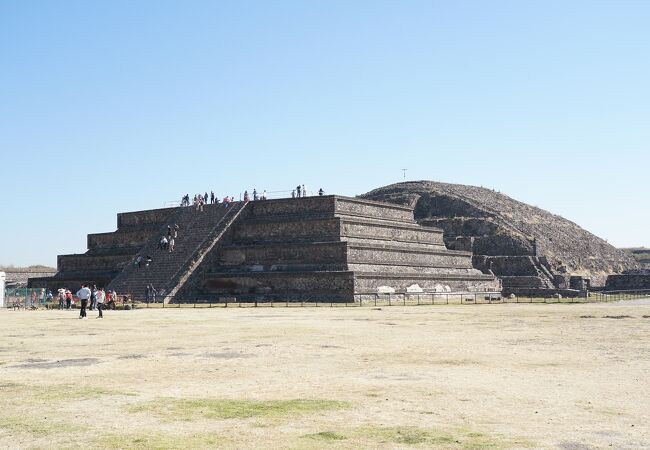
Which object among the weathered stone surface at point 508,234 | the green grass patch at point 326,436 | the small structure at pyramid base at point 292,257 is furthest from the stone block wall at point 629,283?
the green grass patch at point 326,436

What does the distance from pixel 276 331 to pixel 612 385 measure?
12.4m

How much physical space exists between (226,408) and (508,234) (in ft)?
218

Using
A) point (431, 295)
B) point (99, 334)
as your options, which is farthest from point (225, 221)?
point (99, 334)

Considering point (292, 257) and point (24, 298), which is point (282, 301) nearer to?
point (292, 257)

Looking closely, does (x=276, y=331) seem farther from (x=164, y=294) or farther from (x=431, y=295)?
(x=431, y=295)

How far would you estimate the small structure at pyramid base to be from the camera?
151ft

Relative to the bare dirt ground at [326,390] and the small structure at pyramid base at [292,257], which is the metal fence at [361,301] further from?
the bare dirt ground at [326,390]

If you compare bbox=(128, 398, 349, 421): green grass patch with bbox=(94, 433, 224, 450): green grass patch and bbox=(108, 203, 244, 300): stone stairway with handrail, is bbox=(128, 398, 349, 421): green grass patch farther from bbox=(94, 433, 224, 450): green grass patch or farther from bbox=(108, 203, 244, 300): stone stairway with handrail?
bbox=(108, 203, 244, 300): stone stairway with handrail

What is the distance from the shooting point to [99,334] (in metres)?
22.3

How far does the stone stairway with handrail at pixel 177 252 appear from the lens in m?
47.1

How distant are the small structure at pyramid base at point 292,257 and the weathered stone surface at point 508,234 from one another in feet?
37.1

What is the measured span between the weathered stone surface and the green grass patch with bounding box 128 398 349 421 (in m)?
57.8

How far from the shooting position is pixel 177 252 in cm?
5034

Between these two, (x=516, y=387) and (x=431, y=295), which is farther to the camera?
(x=431, y=295)
